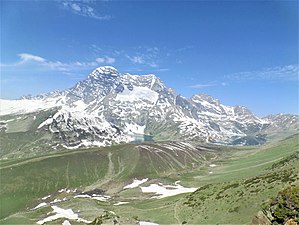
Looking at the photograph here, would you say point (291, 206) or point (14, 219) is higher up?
point (291, 206)

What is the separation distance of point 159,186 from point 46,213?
215 feet

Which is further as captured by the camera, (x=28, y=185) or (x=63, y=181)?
(x=63, y=181)

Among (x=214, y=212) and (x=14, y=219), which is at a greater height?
(x=214, y=212)

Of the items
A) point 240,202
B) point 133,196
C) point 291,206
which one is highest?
point 291,206

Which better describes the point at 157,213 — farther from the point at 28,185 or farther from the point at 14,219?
the point at 28,185

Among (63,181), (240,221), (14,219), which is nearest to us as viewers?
(240,221)

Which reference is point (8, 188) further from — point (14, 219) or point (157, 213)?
point (157, 213)

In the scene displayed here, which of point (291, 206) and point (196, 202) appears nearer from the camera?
point (291, 206)

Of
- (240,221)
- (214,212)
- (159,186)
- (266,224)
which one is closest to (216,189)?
(214,212)

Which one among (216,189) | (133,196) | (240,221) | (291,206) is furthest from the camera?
(133,196)

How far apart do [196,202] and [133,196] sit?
7321 centimetres

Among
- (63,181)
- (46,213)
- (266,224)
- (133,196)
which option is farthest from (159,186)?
(266,224)

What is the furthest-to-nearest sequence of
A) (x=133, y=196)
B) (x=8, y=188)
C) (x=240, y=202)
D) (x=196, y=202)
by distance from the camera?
(x=8, y=188)
(x=133, y=196)
(x=196, y=202)
(x=240, y=202)

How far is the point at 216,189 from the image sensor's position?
69062 mm
